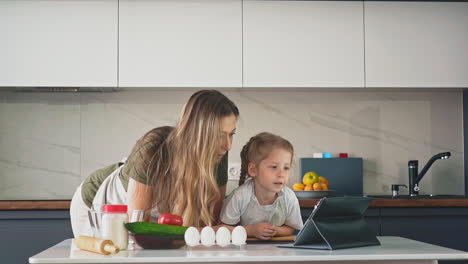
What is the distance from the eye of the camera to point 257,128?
4301mm

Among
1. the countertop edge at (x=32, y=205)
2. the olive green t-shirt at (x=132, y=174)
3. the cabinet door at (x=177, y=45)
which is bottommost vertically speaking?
the countertop edge at (x=32, y=205)

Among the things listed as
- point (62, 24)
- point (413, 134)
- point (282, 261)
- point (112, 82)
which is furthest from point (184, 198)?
point (413, 134)

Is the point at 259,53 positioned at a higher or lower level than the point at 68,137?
higher

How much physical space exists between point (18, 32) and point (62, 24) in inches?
10.2

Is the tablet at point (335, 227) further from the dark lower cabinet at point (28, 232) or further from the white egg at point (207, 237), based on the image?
the dark lower cabinet at point (28, 232)

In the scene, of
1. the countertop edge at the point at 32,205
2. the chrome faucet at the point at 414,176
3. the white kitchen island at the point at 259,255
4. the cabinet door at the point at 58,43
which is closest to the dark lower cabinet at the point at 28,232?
the countertop edge at the point at 32,205

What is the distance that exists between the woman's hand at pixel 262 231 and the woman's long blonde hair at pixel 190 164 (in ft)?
0.54

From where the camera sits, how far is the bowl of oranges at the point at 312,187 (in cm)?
377

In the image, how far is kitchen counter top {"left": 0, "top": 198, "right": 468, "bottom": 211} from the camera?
3537 millimetres

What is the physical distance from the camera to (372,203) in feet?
12.0

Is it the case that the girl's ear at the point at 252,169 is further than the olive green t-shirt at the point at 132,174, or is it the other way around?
the girl's ear at the point at 252,169

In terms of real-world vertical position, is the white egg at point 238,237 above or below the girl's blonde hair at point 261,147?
below

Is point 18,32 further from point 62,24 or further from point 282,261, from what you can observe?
point 282,261

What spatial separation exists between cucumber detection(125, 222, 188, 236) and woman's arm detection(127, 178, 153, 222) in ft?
1.27
